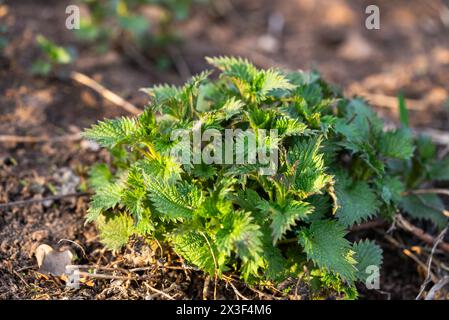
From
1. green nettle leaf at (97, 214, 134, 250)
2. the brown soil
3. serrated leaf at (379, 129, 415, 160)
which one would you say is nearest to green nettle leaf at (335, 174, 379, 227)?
serrated leaf at (379, 129, 415, 160)

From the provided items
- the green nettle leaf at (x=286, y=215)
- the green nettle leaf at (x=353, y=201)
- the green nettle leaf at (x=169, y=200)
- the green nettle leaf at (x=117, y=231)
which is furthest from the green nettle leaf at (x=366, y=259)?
the green nettle leaf at (x=117, y=231)

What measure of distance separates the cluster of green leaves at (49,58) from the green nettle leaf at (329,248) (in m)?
1.86

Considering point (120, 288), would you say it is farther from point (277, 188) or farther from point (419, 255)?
point (419, 255)

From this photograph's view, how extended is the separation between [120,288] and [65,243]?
36 cm

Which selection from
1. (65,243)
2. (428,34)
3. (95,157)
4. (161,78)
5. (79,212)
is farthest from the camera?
(428,34)

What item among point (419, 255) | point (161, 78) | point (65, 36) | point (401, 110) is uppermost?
point (65, 36)

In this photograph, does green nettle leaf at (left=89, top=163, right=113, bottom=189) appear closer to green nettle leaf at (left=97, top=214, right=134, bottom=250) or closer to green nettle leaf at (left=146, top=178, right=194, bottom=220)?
green nettle leaf at (left=97, top=214, right=134, bottom=250)

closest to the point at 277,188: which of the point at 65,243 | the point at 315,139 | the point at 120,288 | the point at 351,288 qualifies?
the point at 315,139

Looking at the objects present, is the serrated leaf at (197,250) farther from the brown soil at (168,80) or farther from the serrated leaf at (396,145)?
the serrated leaf at (396,145)

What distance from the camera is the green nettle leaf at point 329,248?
6.61ft

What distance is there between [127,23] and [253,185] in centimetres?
184

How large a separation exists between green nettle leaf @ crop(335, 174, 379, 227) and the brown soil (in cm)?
40
